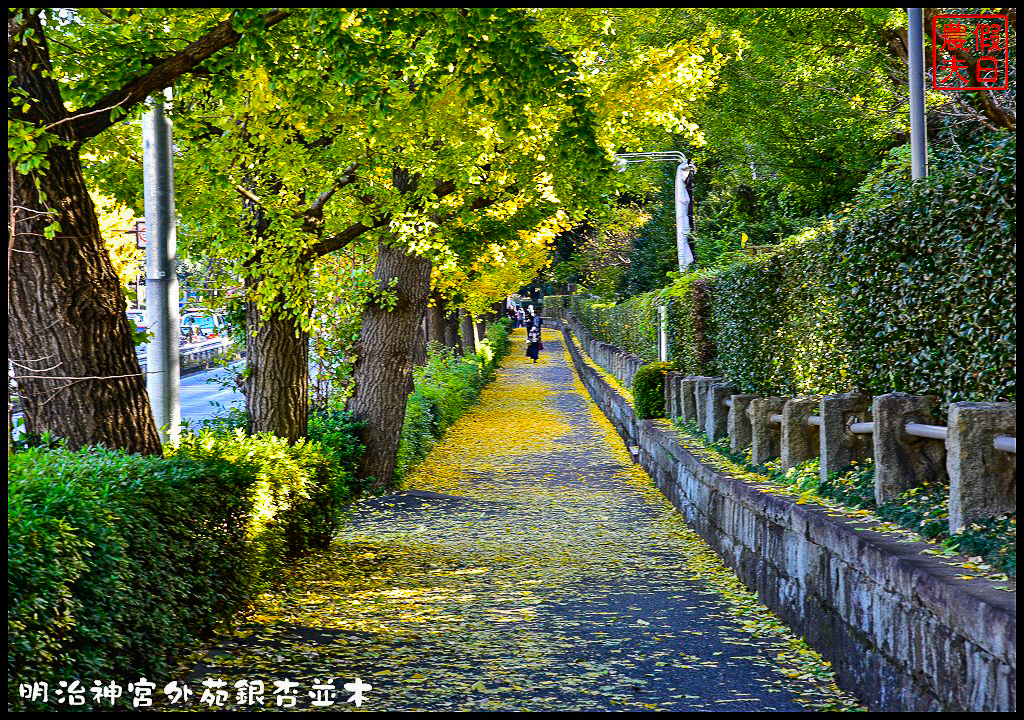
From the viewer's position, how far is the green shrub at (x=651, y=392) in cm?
1878

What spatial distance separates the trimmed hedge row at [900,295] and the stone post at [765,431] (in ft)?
1.00

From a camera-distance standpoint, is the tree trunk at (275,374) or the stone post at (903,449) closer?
the stone post at (903,449)

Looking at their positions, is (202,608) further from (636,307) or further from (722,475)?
(636,307)

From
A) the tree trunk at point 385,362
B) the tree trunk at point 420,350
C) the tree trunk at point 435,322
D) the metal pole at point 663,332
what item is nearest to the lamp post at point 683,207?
the metal pole at point 663,332

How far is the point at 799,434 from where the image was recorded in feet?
31.5

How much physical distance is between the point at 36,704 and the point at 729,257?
582 inches

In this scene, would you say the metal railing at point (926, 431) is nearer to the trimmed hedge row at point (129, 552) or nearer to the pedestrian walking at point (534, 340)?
the trimmed hedge row at point (129, 552)

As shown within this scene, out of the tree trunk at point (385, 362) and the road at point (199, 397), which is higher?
the tree trunk at point (385, 362)

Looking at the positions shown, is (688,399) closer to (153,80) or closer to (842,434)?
(842,434)

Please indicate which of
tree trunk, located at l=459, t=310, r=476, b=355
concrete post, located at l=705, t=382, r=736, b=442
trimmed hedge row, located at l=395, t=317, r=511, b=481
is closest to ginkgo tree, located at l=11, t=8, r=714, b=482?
trimmed hedge row, located at l=395, t=317, r=511, b=481

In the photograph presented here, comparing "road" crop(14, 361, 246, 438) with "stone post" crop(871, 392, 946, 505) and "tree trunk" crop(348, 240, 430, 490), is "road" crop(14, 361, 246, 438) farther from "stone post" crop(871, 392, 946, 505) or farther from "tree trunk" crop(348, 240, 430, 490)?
"stone post" crop(871, 392, 946, 505)

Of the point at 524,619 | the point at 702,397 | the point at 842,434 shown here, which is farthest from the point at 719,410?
the point at 524,619

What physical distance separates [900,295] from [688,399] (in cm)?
861

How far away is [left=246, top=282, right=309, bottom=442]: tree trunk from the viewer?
11938mm
